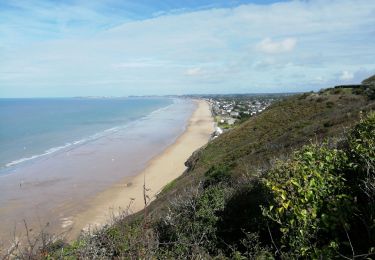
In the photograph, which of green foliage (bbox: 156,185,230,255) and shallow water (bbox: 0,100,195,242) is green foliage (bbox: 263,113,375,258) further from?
shallow water (bbox: 0,100,195,242)

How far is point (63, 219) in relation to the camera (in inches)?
926

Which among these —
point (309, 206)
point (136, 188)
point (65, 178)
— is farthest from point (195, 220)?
point (65, 178)

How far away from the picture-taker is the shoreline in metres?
23.3

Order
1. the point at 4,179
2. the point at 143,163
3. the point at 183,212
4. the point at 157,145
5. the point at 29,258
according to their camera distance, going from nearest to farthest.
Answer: the point at 29,258 → the point at 183,212 → the point at 4,179 → the point at 143,163 → the point at 157,145

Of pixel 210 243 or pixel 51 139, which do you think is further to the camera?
pixel 51 139

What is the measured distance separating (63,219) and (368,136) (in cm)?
1994

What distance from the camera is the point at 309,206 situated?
6.22 metres

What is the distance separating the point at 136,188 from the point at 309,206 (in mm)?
26091

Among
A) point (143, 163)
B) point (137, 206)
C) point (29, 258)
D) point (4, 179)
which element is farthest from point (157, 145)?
point (29, 258)

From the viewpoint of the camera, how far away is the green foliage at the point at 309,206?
6.08 metres

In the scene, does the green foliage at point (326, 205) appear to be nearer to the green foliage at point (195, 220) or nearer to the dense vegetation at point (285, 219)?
the dense vegetation at point (285, 219)

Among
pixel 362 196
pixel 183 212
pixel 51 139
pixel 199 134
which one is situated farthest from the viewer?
pixel 199 134

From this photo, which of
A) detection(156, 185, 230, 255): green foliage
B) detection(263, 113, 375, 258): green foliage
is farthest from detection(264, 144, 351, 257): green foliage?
detection(156, 185, 230, 255): green foliage

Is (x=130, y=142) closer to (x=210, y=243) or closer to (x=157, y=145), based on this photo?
(x=157, y=145)
